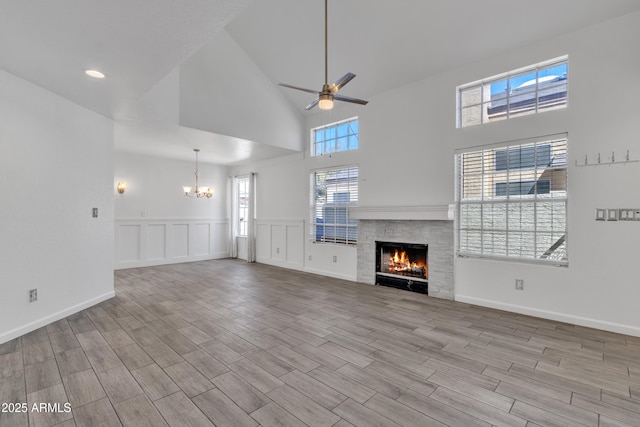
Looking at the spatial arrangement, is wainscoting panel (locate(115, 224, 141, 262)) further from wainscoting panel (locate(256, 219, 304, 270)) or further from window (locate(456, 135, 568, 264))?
window (locate(456, 135, 568, 264))

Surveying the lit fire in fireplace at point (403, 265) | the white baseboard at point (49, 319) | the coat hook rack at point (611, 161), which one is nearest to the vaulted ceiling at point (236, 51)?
the coat hook rack at point (611, 161)

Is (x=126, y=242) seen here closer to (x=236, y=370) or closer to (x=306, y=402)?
(x=236, y=370)

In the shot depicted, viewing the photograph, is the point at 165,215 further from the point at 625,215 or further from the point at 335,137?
the point at 625,215

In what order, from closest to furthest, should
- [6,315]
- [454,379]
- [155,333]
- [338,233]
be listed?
[454,379]
[6,315]
[155,333]
[338,233]

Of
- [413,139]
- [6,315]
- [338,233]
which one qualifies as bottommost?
[6,315]

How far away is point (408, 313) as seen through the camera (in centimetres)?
386

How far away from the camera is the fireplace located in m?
4.88

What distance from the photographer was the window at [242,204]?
27.7ft

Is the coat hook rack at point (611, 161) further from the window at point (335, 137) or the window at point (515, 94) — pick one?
the window at point (335, 137)

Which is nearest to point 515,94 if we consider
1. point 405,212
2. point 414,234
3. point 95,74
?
point 405,212

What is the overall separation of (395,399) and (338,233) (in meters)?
4.07

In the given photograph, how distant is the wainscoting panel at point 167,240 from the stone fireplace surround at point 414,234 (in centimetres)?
469

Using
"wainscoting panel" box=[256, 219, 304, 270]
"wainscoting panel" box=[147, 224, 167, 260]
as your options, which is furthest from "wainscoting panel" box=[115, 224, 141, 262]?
"wainscoting panel" box=[256, 219, 304, 270]

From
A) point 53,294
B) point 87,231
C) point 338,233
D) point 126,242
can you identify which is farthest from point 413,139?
point 126,242
